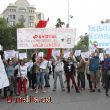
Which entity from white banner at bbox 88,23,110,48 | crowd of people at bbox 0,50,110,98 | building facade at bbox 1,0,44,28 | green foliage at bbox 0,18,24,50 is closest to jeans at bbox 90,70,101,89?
crowd of people at bbox 0,50,110,98

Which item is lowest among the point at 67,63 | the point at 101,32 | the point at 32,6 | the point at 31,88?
the point at 31,88

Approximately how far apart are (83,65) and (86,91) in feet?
3.85

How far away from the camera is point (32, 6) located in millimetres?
177000

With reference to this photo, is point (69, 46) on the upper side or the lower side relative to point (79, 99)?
upper

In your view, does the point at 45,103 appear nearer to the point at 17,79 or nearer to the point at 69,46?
the point at 17,79

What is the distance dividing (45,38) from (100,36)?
259 centimetres

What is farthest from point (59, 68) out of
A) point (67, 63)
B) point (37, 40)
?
point (37, 40)

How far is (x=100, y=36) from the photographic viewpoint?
768 inches

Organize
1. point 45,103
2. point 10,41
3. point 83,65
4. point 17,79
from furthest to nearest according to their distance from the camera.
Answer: point 10,41 < point 83,65 < point 17,79 < point 45,103

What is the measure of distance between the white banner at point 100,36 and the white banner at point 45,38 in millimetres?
956

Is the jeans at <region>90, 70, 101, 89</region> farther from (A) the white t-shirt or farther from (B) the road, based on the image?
(A) the white t-shirt

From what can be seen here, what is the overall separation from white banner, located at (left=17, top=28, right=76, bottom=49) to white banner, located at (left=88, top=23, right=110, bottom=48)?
956mm

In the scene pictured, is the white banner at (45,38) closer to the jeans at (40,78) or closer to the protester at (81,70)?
the protester at (81,70)

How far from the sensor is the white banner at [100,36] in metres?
19.2
